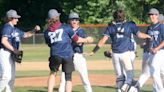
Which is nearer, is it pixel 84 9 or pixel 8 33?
pixel 8 33

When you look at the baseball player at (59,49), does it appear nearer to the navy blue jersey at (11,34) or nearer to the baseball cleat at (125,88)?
the navy blue jersey at (11,34)

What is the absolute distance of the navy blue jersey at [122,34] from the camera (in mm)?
12961

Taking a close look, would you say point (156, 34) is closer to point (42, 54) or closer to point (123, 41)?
point (123, 41)

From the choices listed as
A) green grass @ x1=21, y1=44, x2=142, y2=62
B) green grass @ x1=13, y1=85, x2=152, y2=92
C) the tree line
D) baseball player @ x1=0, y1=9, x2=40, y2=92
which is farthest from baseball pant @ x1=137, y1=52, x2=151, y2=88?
the tree line

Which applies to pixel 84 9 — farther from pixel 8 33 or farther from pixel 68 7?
pixel 8 33

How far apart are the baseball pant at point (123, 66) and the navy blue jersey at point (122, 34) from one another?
0.11 m

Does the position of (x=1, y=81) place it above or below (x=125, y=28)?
below

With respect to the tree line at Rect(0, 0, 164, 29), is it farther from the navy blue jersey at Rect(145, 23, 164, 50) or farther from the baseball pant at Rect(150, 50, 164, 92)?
the baseball pant at Rect(150, 50, 164, 92)

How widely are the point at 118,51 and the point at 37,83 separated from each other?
18.7 ft

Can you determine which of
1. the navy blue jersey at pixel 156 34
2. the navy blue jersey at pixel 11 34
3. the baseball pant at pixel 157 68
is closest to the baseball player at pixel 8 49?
the navy blue jersey at pixel 11 34

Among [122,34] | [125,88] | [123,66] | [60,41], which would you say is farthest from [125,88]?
[60,41]

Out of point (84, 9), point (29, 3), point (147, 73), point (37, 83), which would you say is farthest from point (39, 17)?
point (147, 73)

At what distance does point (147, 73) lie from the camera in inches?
551

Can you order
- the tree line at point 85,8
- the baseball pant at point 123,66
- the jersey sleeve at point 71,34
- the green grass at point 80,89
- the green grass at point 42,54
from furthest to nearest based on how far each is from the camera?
the tree line at point 85,8, the green grass at point 42,54, the green grass at point 80,89, the baseball pant at point 123,66, the jersey sleeve at point 71,34
